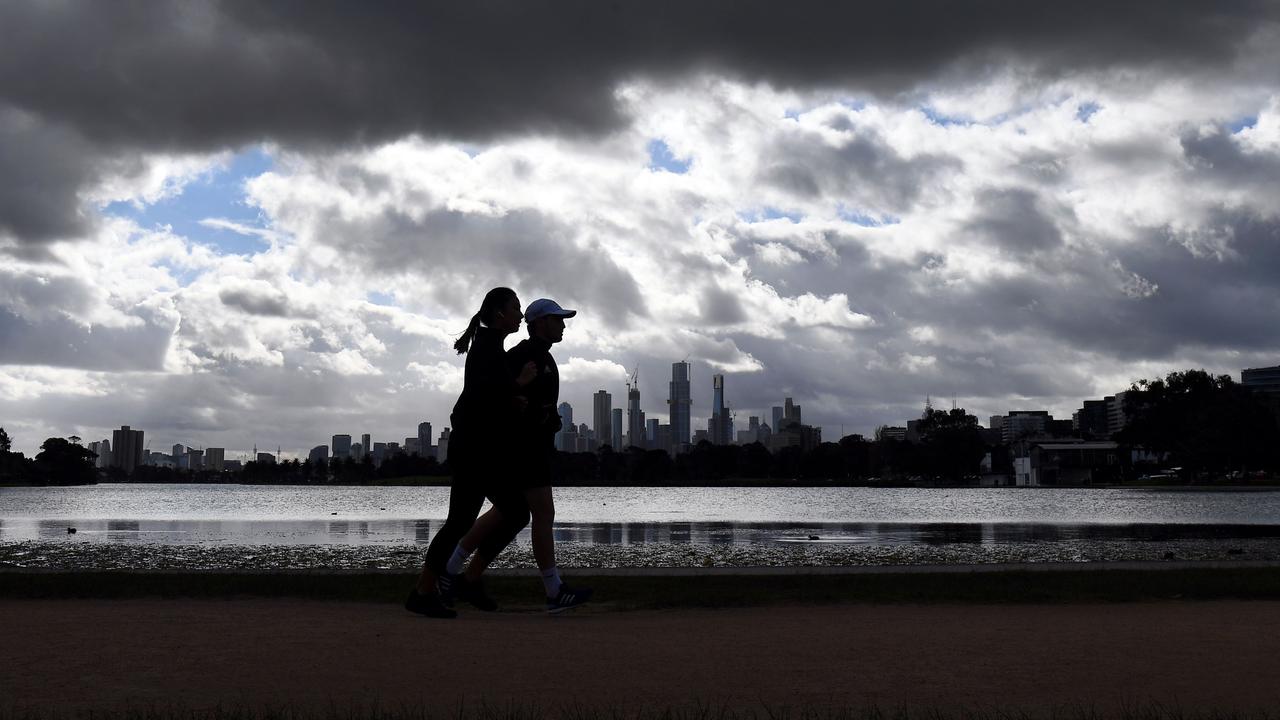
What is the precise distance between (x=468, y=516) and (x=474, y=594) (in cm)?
64

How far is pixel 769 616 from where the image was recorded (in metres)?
8.26

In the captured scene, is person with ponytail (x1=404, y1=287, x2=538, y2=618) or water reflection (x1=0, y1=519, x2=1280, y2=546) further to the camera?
water reflection (x1=0, y1=519, x2=1280, y2=546)

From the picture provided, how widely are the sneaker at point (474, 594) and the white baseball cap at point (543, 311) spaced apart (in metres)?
2.05

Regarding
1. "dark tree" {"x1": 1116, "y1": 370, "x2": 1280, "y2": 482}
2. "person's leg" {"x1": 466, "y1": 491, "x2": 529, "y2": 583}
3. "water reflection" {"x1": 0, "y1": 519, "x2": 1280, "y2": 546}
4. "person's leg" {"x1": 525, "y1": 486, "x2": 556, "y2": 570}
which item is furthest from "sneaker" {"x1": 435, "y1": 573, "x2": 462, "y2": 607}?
"dark tree" {"x1": 1116, "y1": 370, "x2": 1280, "y2": 482}

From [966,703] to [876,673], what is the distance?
80 centimetres

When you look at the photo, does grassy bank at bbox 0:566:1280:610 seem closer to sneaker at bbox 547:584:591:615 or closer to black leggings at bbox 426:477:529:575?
sneaker at bbox 547:584:591:615

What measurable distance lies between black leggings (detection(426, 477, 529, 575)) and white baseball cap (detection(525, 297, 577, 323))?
1381 millimetres

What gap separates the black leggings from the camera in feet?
27.4

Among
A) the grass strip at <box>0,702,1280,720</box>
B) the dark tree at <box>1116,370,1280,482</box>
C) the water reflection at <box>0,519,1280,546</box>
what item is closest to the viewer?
the grass strip at <box>0,702,1280,720</box>

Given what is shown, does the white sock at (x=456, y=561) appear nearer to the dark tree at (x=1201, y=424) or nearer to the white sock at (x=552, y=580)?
the white sock at (x=552, y=580)

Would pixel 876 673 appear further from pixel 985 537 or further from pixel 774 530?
pixel 774 530

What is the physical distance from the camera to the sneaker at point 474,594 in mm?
8648

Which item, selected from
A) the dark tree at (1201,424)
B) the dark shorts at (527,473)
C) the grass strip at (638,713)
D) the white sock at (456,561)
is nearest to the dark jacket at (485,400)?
the dark shorts at (527,473)

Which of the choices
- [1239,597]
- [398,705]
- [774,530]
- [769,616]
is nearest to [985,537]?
[774,530]
